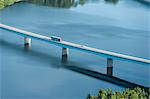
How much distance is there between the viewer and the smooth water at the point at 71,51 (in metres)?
17.9

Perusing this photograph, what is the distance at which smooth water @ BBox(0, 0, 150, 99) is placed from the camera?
58.8ft

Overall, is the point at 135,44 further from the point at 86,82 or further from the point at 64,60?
the point at 86,82

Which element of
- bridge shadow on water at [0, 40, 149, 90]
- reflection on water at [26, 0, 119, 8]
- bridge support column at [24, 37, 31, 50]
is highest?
reflection on water at [26, 0, 119, 8]

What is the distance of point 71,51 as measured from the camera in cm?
→ 2334

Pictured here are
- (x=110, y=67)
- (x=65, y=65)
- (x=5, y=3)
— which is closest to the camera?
(x=110, y=67)

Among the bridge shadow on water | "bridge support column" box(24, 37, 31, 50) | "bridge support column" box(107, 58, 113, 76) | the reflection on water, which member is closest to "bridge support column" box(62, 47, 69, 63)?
the bridge shadow on water

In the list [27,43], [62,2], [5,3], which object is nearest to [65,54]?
[27,43]

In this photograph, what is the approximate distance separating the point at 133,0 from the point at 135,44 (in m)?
17.5

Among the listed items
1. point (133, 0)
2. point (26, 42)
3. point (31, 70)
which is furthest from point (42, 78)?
point (133, 0)

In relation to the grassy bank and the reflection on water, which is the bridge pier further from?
the reflection on water

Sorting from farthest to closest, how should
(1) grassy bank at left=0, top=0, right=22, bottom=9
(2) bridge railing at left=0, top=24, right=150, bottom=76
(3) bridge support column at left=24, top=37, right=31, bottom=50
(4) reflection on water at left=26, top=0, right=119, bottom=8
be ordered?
(4) reflection on water at left=26, top=0, right=119, bottom=8 < (1) grassy bank at left=0, top=0, right=22, bottom=9 < (3) bridge support column at left=24, top=37, right=31, bottom=50 < (2) bridge railing at left=0, top=24, right=150, bottom=76

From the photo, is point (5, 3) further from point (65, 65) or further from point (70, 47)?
point (65, 65)

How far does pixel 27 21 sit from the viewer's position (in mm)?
29953

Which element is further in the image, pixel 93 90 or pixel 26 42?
pixel 26 42
